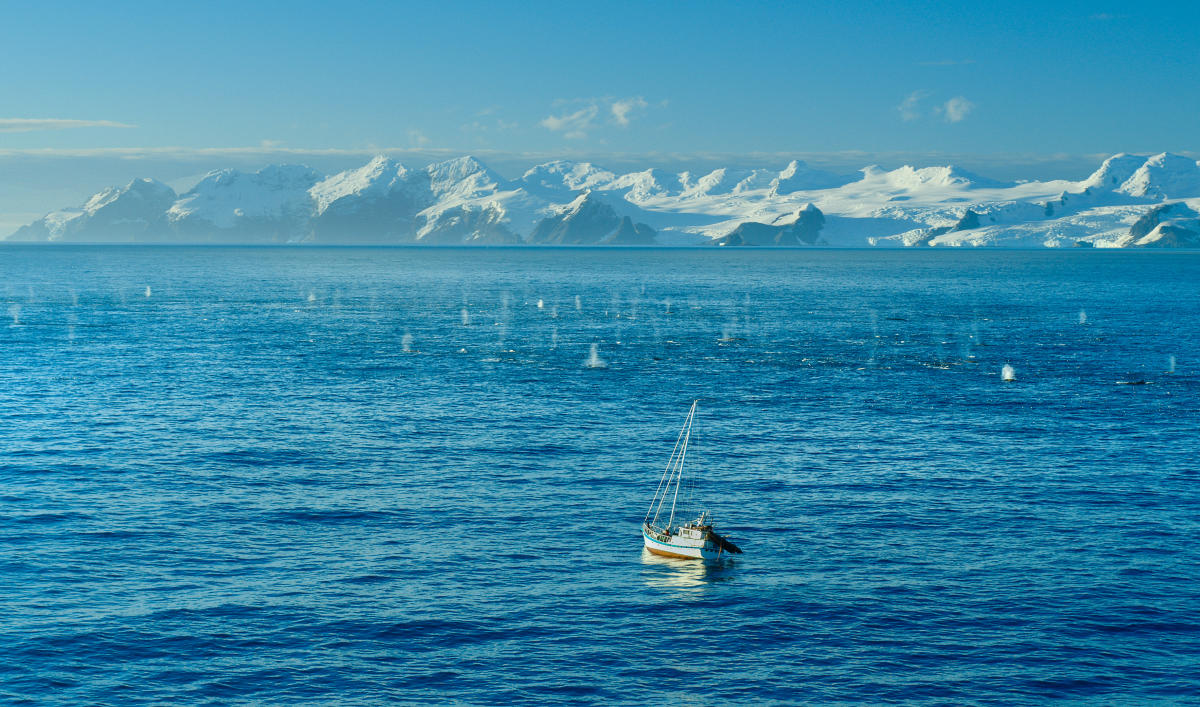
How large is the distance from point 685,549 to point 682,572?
1.73 m

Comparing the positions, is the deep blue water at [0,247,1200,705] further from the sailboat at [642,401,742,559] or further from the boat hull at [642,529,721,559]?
the sailboat at [642,401,742,559]

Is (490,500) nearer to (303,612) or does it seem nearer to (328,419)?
(303,612)

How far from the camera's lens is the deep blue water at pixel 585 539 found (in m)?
44.6

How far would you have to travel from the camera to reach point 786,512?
217 ft

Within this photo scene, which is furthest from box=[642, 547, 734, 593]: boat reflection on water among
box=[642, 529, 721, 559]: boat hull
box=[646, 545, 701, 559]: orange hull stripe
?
box=[642, 529, 721, 559]: boat hull

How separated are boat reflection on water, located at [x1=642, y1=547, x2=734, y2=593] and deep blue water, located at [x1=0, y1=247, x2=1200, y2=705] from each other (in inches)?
11.2

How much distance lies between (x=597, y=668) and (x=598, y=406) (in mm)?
57255

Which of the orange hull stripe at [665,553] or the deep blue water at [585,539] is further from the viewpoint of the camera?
the orange hull stripe at [665,553]

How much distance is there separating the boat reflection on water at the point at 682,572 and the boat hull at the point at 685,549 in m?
0.28

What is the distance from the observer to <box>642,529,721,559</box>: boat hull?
189ft

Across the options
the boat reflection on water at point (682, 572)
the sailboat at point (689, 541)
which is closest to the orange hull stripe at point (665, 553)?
the sailboat at point (689, 541)

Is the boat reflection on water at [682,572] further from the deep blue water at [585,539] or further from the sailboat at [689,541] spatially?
the sailboat at [689,541]

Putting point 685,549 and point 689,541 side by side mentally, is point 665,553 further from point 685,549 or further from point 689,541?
point 689,541

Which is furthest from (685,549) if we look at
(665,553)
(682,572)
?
(682,572)
